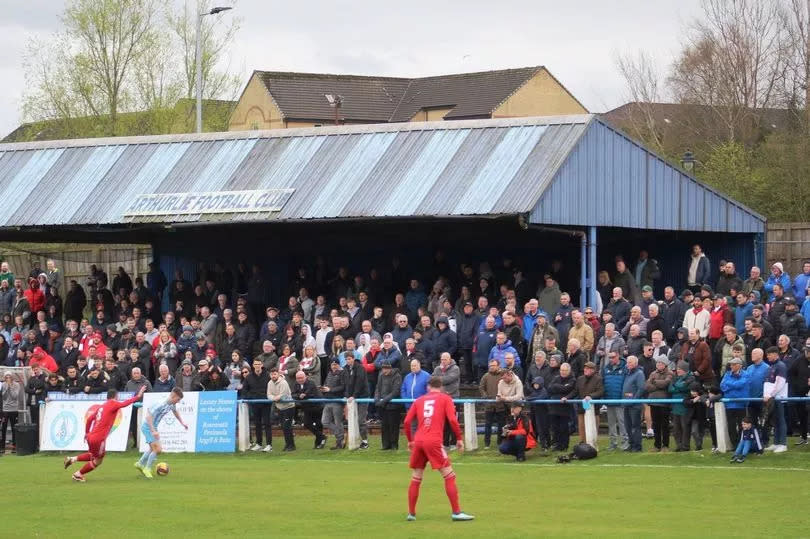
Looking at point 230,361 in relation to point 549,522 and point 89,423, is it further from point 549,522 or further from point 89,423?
point 549,522

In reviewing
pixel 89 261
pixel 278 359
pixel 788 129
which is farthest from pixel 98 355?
pixel 788 129

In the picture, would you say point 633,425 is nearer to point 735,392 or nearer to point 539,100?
point 735,392

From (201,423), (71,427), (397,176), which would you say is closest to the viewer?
(201,423)

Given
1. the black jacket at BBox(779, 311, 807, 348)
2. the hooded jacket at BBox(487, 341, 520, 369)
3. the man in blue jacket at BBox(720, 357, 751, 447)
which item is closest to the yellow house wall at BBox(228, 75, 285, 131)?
the hooded jacket at BBox(487, 341, 520, 369)

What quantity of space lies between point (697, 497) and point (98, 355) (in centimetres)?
1659

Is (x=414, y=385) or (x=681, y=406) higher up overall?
(x=414, y=385)

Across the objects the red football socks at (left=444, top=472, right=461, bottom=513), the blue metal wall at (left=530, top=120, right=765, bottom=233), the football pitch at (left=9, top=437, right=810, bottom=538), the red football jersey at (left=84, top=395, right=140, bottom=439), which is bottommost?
the football pitch at (left=9, top=437, right=810, bottom=538)

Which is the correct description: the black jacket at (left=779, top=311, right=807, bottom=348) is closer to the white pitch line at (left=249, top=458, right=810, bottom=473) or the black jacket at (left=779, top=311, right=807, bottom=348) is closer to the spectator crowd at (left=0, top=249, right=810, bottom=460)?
Result: the spectator crowd at (left=0, top=249, right=810, bottom=460)

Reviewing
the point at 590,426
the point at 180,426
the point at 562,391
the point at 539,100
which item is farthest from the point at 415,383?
the point at 539,100

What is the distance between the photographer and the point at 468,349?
29.5 metres

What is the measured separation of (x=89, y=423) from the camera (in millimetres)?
24172

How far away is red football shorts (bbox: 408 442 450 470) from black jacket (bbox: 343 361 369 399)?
9.99 m

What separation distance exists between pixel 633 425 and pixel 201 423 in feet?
29.4

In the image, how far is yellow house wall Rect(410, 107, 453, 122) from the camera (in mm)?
73062
